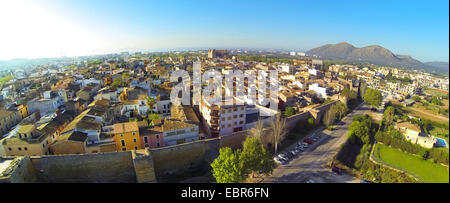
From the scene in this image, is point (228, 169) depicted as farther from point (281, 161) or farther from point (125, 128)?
point (125, 128)

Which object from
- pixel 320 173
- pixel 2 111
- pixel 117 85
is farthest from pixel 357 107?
pixel 2 111

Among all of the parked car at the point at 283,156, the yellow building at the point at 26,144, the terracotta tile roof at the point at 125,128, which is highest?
the terracotta tile roof at the point at 125,128

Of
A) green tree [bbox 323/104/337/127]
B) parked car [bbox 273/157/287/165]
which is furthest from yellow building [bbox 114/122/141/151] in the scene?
green tree [bbox 323/104/337/127]

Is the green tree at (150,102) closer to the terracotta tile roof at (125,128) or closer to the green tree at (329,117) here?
the terracotta tile roof at (125,128)

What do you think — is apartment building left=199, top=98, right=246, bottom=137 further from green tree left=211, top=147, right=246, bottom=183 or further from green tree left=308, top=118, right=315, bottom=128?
green tree left=308, top=118, right=315, bottom=128

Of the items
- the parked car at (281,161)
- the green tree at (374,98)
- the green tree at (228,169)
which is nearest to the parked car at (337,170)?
the parked car at (281,161)

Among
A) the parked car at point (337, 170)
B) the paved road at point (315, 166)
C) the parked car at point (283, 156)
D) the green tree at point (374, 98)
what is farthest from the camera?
the green tree at point (374, 98)
